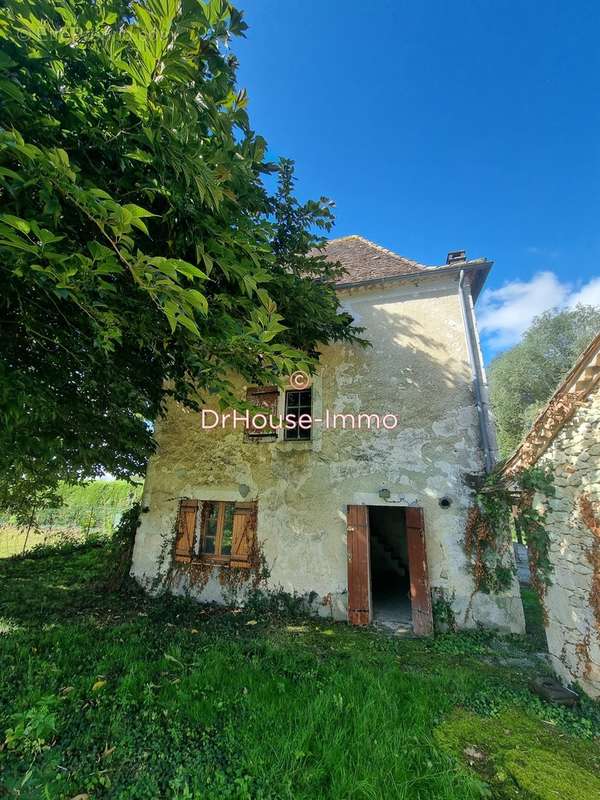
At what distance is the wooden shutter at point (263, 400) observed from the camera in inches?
270

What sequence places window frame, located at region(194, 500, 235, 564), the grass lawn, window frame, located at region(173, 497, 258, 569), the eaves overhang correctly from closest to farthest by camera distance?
the grass lawn < the eaves overhang < window frame, located at region(173, 497, 258, 569) < window frame, located at region(194, 500, 235, 564)

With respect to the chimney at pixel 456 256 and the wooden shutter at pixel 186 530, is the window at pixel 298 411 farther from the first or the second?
the chimney at pixel 456 256

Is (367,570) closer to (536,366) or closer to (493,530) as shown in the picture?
(493,530)

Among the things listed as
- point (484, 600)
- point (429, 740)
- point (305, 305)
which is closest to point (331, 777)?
point (429, 740)

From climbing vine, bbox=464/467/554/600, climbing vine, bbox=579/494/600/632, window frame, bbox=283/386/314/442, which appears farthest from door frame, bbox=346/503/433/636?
climbing vine, bbox=579/494/600/632

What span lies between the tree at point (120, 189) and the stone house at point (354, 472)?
2543mm

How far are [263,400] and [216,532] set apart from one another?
2848 millimetres

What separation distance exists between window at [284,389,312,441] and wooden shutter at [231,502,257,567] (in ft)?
5.14

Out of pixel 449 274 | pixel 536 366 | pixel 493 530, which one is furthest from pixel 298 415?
pixel 536 366

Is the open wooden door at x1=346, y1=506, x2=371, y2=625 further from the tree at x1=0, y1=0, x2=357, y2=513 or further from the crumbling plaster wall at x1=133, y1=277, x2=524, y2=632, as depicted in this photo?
the tree at x1=0, y1=0, x2=357, y2=513

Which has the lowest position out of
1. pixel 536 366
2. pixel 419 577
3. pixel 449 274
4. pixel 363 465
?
pixel 419 577

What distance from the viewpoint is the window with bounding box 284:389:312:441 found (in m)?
6.77

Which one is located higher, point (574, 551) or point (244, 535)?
point (574, 551)

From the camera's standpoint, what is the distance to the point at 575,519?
11.4 feet
